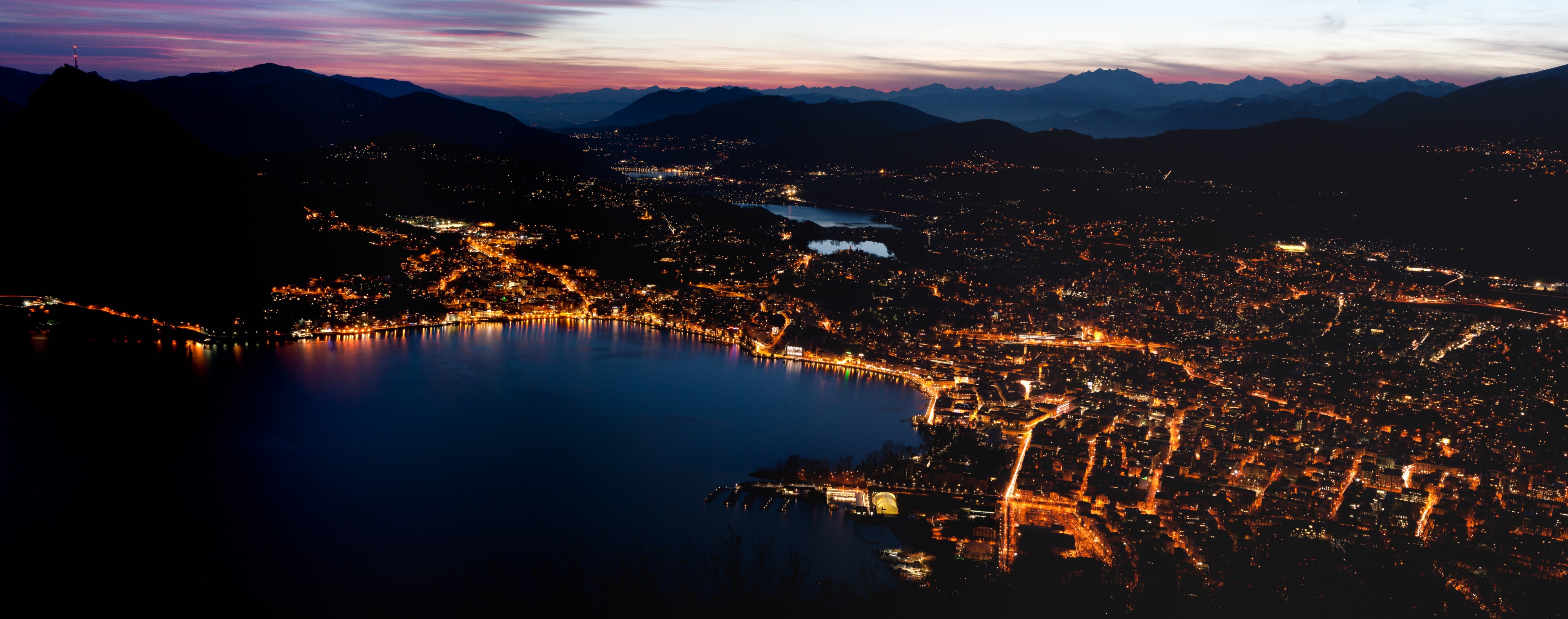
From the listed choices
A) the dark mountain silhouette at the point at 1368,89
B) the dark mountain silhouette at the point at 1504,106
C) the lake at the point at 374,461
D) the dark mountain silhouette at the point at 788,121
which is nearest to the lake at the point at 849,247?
the lake at the point at 374,461

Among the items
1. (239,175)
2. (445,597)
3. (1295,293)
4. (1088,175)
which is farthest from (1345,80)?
(445,597)

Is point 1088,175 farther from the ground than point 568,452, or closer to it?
farther from the ground

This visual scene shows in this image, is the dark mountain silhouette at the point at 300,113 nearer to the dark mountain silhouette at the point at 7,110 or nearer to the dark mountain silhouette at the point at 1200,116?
the dark mountain silhouette at the point at 7,110

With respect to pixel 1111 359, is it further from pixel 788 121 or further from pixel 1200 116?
pixel 788 121

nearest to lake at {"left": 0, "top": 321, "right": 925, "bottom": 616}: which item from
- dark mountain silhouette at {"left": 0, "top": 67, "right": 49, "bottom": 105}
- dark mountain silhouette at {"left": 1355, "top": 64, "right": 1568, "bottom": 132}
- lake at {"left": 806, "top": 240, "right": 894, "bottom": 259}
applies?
lake at {"left": 806, "top": 240, "right": 894, "bottom": 259}

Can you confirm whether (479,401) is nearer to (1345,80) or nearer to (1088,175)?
(1088,175)

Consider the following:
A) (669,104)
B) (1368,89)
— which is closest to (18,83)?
(669,104)
